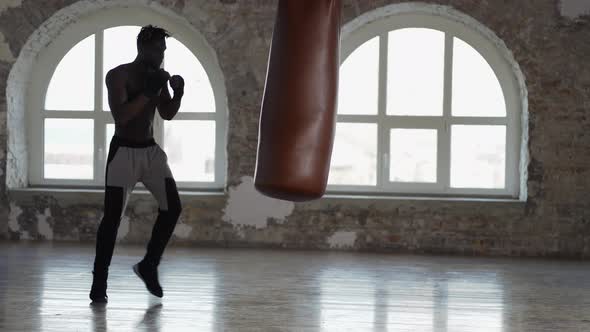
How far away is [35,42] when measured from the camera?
25.0 feet

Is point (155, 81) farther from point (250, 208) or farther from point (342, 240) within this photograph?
point (342, 240)

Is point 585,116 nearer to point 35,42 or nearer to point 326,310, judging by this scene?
point 326,310

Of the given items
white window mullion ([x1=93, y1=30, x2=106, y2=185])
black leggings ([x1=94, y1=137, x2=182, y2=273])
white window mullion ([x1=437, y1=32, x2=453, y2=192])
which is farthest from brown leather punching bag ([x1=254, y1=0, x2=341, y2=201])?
white window mullion ([x1=93, y1=30, x2=106, y2=185])

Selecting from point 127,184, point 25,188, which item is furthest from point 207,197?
point 127,184

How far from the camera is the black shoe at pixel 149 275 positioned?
14.5ft

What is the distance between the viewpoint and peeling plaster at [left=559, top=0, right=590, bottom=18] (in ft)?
23.1

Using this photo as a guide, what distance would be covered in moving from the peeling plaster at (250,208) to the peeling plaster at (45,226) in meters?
1.64

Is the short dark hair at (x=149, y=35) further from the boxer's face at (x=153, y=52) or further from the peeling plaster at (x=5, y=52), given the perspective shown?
the peeling plaster at (x=5, y=52)

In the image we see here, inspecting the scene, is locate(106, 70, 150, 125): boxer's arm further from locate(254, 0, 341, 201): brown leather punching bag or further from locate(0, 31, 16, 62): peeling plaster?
locate(0, 31, 16, 62): peeling plaster

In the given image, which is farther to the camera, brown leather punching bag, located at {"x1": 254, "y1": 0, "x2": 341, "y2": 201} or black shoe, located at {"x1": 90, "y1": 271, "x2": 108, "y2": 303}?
black shoe, located at {"x1": 90, "y1": 271, "x2": 108, "y2": 303}

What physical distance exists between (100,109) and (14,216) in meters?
1.30

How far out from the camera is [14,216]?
7.46 meters

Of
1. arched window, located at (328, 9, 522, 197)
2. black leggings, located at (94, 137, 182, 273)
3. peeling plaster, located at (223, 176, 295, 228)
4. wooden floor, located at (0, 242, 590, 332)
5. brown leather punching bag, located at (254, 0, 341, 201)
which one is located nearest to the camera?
brown leather punching bag, located at (254, 0, 341, 201)

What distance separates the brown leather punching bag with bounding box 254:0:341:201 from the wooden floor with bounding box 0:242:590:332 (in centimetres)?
206
